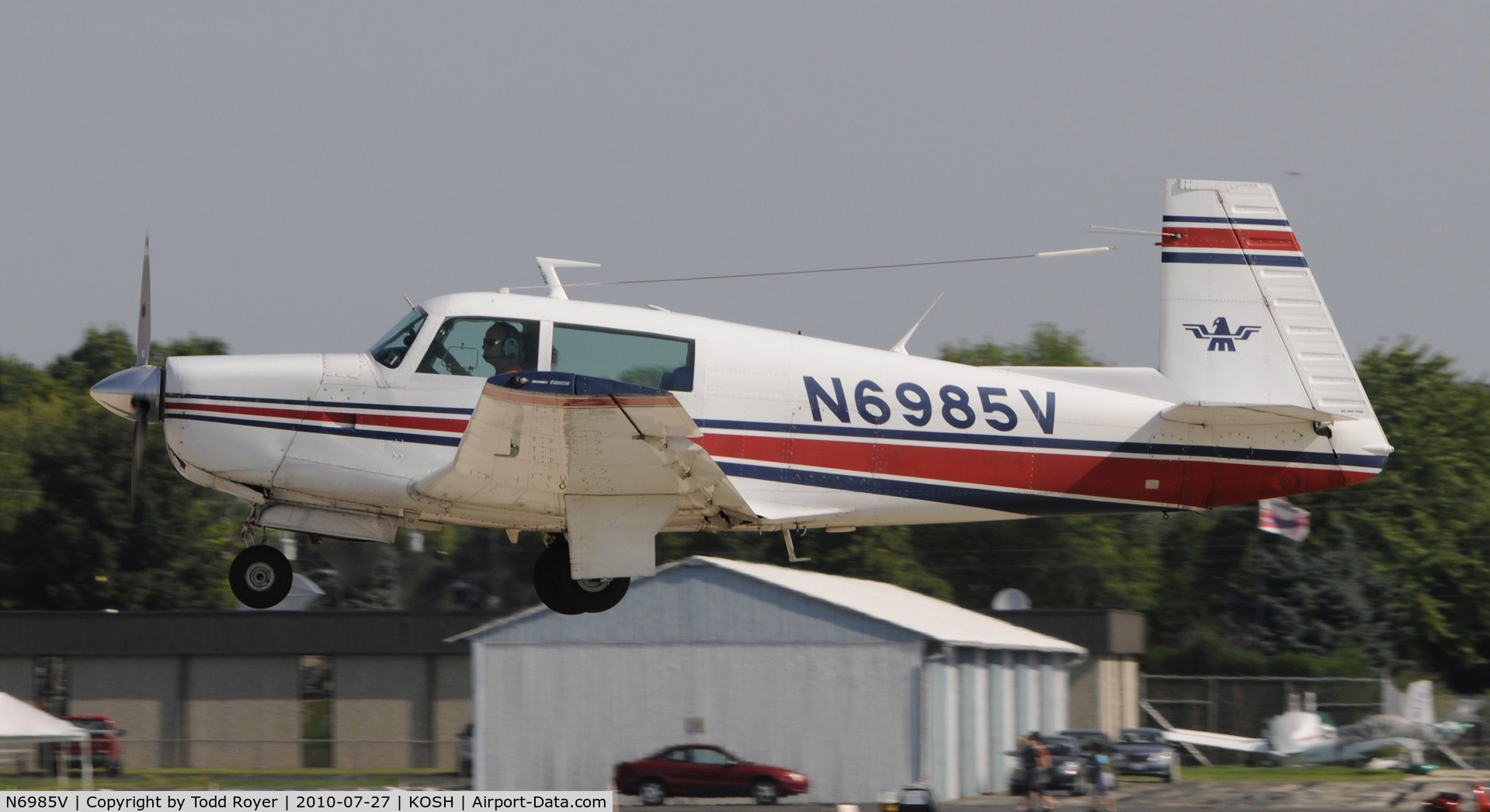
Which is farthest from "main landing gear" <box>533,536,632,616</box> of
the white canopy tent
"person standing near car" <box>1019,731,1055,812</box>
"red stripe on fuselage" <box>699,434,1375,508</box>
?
the white canopy tent

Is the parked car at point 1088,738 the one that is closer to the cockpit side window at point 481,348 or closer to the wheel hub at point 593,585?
the wheel hub at point 593,585

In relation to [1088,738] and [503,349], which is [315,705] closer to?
[1088,738]

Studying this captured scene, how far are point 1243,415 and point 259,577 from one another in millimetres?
6891

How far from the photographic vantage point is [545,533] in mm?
11578

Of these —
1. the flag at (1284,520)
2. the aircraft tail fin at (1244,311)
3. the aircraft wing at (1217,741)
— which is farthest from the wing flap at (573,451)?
the flag at (1284,520)

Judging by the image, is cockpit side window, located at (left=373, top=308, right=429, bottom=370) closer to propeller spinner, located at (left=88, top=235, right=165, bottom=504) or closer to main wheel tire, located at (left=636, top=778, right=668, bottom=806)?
propeller spinner, located at (left=88, top=235, right=165, bottom=504)

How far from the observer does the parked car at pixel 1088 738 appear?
26562 millimetres

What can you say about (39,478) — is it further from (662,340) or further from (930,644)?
(662,340)

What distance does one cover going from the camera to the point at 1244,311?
36.9 feet

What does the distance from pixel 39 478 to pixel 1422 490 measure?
1583 inches

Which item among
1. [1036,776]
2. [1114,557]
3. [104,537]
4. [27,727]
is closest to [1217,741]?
→ [1036,776]

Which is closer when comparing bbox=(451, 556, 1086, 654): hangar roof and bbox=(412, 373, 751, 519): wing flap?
bbox=(412, 373, 751, 519): wing flap

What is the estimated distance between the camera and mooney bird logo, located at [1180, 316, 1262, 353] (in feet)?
36.7

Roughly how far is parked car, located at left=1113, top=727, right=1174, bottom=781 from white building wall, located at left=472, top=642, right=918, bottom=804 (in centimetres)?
749
